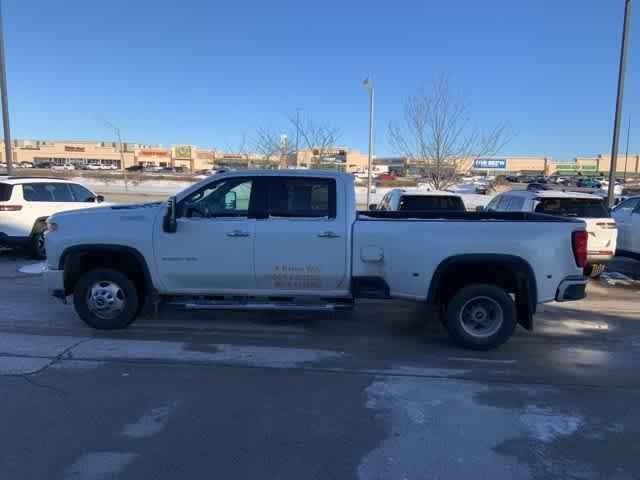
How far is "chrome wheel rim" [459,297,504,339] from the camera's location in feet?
17.8

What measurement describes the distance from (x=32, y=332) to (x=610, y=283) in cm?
963

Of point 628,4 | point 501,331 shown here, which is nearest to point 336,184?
point 501,331

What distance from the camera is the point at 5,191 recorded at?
33.5ft

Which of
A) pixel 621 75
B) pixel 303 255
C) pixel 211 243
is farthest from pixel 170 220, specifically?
pixel 621 75

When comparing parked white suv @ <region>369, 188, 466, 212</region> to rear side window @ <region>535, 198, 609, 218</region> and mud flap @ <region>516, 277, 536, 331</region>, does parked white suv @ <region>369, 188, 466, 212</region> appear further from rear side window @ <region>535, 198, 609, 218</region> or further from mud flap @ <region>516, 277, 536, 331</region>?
mud flap @ <region>516, 277, 536, 331</region>

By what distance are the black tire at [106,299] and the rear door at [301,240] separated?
1.58m

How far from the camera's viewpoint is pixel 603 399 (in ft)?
14.1

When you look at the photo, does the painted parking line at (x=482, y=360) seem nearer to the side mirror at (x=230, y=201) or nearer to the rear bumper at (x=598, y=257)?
the side mirror at (x=230, y=201)

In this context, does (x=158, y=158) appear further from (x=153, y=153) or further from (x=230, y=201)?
(x=230, y=201)

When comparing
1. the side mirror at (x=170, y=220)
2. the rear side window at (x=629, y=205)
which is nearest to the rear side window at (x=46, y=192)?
the side mirror at (x=170, y=220)

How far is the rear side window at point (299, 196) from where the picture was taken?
5.65 meters

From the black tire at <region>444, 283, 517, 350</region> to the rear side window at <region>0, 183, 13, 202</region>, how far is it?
30.4 ft

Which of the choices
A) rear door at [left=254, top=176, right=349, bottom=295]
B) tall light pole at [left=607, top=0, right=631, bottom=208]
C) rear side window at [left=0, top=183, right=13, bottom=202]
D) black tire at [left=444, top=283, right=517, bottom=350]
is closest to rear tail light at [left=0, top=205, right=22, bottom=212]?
rear side window at [left=0, top=183, right=13, bottom=202]

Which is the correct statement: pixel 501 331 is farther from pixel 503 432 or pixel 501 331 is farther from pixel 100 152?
pixel 100 152
